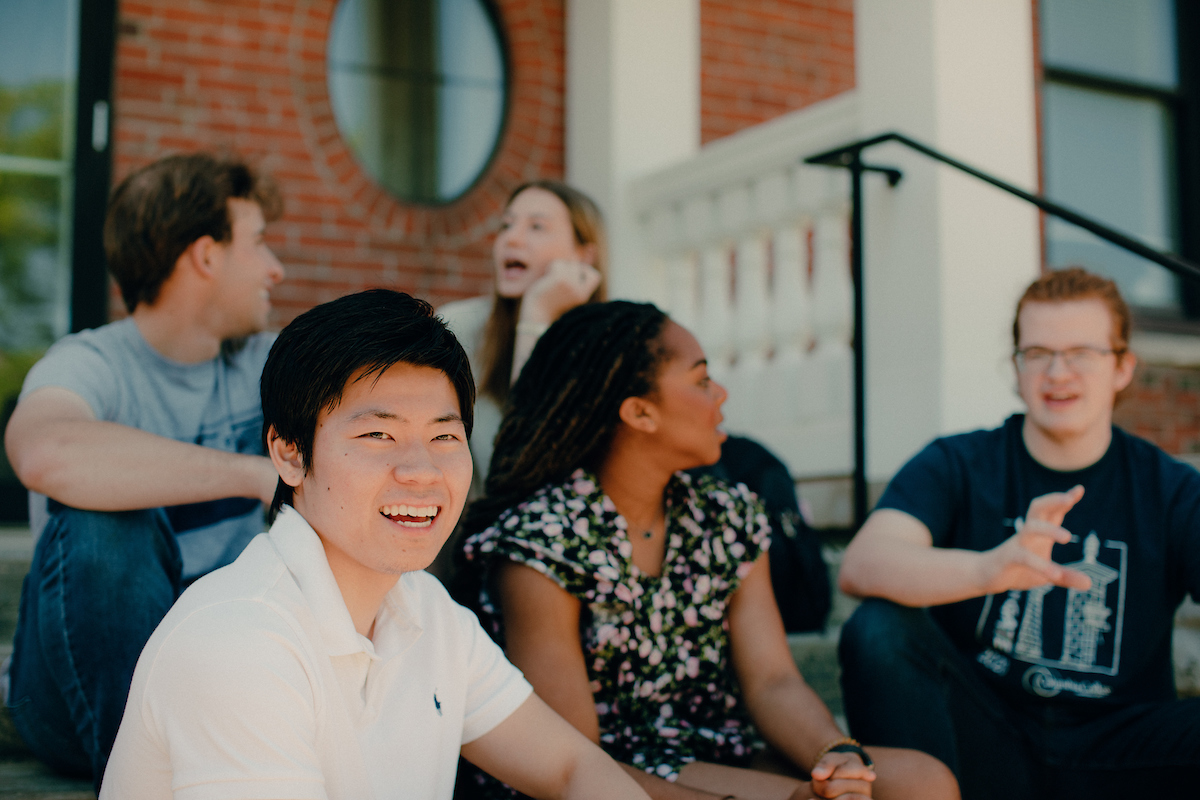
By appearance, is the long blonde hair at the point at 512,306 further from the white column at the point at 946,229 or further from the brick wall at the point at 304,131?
the brick wall at the point at 304,131

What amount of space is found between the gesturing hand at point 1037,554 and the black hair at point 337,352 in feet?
3.45

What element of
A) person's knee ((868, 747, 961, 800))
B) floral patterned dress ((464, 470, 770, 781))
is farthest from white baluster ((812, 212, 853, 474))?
person's knee ((868, 747, 961, 800))

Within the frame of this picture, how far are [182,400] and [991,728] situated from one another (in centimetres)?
174

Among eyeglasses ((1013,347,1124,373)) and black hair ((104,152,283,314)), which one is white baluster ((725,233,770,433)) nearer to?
eyeglasses ((1013,347,1124,373))

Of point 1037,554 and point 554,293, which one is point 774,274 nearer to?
point 554,293

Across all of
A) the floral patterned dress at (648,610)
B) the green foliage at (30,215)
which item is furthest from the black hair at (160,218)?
the green foliage at (30,215)

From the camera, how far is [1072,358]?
2.25m

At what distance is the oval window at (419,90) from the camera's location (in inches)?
183

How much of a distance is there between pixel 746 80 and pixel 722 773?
3996 millimetres

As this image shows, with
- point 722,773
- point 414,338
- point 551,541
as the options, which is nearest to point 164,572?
point 551,541

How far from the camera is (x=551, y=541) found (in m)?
1.93

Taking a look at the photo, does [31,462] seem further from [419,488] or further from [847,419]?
[847,419]

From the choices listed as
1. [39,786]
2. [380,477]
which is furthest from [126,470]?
[380,477]

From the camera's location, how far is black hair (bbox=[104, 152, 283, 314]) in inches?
89.4
